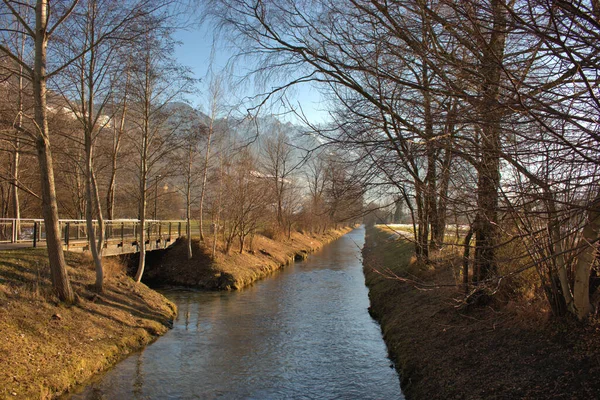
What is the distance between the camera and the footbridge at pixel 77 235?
621 inches

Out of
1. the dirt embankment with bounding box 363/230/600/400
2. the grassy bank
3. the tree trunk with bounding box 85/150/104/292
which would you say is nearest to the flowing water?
the grassy bank

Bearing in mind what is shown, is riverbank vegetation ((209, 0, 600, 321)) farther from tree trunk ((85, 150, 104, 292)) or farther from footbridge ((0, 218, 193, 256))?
footbridge ((0, 218, 193, 256))

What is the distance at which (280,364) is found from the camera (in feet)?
31.2

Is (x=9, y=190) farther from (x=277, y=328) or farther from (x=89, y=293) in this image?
(x=277, y=328)

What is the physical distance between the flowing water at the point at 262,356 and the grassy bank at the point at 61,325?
1.49ft

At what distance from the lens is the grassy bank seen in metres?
7.21

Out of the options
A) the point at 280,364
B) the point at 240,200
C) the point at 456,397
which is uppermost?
the point at 240,200

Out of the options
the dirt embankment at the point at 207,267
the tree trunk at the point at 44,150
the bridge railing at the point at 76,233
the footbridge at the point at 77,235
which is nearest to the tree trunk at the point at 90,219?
the tree trunk at the point at 44,150

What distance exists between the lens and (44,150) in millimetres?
9234

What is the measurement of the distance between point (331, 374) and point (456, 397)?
3436mm

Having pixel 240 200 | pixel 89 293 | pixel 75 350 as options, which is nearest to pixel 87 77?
pixel 89 293

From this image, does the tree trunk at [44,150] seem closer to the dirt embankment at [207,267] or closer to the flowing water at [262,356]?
the flowing water at [262,356]

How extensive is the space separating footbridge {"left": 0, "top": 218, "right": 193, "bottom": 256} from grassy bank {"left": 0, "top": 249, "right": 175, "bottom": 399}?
1832 mm

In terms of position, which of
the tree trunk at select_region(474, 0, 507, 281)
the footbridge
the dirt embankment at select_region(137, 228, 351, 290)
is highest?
the tree trunk at select_region(474, 0, 507, 281)
